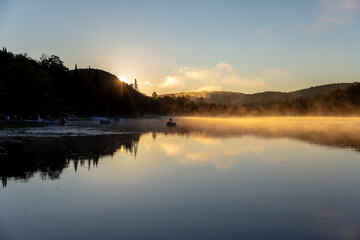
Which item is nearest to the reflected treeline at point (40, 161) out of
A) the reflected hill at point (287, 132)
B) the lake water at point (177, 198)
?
the lake water at point (177, 198)

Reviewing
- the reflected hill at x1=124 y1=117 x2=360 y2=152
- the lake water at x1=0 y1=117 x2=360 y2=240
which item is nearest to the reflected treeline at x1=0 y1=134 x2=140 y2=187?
the lake water at x1=0 y1=117 x2=360 y2=240

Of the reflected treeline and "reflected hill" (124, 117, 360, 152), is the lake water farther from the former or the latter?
"reflected hill" (124, 117, 360, 152)

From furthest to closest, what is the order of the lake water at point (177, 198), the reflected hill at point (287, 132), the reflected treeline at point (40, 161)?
the reflected hill at point (287, 132) → the reflected treeline at point (40, 161) → the lake water at point (177, 198)

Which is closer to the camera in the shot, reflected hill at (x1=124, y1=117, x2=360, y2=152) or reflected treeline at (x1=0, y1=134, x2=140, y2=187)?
reflected treeline at (x1=0, y1=134, x2=140, y2=187)

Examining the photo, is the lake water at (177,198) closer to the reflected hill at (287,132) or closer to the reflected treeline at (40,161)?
the reflected treeline at (40,161)

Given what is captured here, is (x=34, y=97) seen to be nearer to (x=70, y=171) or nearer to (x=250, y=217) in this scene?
(x=70, y=171)

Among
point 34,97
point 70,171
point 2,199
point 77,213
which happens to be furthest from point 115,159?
point 34,97

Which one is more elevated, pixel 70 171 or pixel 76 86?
pixel 76 86

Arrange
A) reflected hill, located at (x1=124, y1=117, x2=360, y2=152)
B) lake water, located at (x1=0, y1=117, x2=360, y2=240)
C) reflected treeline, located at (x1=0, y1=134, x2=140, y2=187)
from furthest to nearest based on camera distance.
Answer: reflected hill, located at (x1=124, y1=117, x2=360, y2=152), reflected treeline, located at (x1=0, y1=134, x2=140, y2=187), lake water, located at (x1=0, y1=117, x2=360, y2=240)

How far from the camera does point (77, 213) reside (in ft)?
46.1

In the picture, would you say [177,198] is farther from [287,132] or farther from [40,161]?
[287,132]

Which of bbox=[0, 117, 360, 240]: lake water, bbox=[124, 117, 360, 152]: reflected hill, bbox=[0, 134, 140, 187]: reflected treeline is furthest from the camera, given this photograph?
bbox=[124, 117, 360, 152]: reflected hill

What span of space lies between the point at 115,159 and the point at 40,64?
16230 centimetres

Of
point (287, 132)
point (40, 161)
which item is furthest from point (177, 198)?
point (287, 132)
